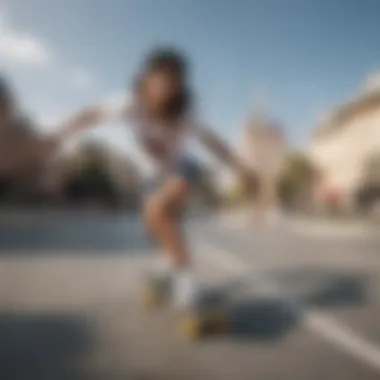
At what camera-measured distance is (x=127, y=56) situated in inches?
70.6

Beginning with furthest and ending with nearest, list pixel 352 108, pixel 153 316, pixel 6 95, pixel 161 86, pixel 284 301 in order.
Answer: pixel 284 301 → pixel 352 108 → pixel 153 316 → pixel 161 86 → pixel 6 95

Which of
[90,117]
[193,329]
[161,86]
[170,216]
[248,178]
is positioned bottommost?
[193,329]

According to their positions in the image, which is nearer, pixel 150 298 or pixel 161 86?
pixel 161 86

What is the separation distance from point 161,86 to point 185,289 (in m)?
0.66

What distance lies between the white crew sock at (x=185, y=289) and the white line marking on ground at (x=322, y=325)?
12 cm

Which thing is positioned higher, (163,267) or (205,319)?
(163,267)

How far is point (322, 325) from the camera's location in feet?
6.85

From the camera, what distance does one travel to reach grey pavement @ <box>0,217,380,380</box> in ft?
5.72

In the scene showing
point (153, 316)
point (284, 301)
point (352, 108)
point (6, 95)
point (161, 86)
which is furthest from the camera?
point (284, 301)

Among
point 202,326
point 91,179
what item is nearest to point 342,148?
point 202,326

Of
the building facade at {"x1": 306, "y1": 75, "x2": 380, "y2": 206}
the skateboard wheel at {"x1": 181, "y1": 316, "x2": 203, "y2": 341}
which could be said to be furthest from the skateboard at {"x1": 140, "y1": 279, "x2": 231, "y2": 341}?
the building facade at {"x1": 306, "y1": 75, "x2": 380, "y2": 206}

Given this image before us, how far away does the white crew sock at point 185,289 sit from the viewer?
193 cm

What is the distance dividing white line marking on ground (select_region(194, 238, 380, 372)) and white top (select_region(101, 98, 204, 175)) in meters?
0.30

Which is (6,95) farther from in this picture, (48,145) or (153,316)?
(153,316)
